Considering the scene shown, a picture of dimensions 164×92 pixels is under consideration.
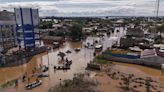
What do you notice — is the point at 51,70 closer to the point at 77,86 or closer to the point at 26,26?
the point at 77,86

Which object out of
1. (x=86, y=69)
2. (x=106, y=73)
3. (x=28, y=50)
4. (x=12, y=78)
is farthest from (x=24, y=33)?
(x=106, y=73)

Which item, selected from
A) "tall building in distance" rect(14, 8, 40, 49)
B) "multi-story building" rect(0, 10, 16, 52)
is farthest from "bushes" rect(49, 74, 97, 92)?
"multi-story building" rect(0, 10, 16, 52)

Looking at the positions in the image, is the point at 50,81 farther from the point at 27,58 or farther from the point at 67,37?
the point at 67,37

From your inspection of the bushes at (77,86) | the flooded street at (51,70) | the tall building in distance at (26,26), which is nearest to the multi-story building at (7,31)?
the tall building in distance at (26,26)

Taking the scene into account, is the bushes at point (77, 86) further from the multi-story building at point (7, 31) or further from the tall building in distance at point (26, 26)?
the multi-story building at point (7, 31)

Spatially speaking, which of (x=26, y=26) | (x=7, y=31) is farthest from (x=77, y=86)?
(x=7, y=31)
